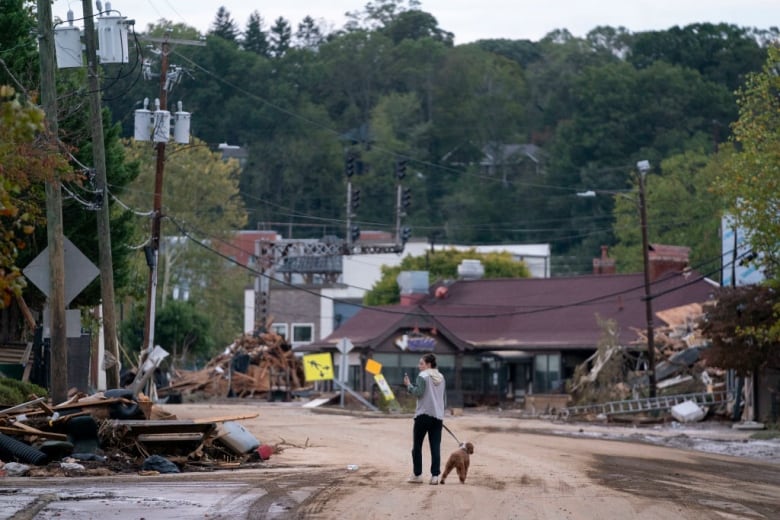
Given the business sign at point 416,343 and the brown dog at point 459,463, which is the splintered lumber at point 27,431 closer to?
the brown dog at point 459,463

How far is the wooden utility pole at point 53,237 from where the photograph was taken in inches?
890

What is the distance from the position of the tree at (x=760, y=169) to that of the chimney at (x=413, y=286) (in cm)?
3822

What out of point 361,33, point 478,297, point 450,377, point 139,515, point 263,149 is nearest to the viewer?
point 139,515

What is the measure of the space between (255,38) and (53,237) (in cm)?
12060

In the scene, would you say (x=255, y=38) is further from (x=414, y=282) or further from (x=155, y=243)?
(x=155, y=243)

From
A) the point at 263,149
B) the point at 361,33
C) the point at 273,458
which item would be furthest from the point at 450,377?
the point at 361,33

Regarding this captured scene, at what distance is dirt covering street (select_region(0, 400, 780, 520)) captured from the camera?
15109 mm

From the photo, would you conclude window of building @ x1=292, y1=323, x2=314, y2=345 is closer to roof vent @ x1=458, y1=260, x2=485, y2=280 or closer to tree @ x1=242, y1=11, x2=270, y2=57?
roof vent @ x1=458, y1=260, x2=485, y2=280

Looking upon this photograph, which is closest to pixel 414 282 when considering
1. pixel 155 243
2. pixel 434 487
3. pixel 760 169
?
pixel 155 243

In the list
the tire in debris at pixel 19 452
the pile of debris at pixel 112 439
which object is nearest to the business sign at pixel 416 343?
the pile of debris at pixel 112 439

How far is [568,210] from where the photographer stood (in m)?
117

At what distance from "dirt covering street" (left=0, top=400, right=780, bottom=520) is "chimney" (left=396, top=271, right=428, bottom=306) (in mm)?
36177

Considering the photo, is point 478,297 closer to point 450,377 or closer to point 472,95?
point 450,377

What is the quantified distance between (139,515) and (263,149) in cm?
10110
